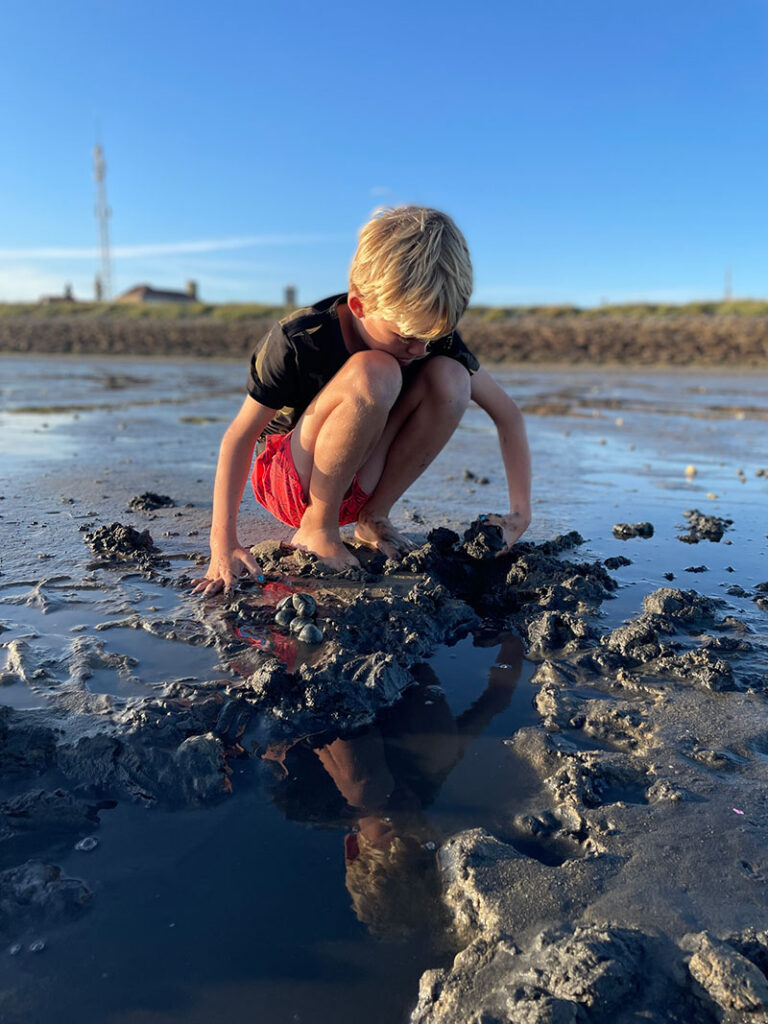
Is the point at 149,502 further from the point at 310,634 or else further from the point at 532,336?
the point at 532,336

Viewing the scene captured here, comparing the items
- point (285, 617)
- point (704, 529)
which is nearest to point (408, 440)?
point (285, 617)

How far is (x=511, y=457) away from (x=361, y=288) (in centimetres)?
103

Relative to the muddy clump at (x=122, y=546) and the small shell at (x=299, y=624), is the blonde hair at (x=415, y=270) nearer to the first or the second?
the small shell at (x=299, y=624)

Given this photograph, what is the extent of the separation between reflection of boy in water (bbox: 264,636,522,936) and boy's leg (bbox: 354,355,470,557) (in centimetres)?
112

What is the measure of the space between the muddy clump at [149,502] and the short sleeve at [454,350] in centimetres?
173

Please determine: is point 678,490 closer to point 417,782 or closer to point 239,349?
point 417,782

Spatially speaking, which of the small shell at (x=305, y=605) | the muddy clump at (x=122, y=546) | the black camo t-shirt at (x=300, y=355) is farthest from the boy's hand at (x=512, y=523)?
the muddy clump at (x=122, y=546)

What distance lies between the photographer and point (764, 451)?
616cm

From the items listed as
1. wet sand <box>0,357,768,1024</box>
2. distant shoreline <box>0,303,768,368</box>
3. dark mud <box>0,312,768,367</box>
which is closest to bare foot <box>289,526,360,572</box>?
wet sand <box>0,357,768,1024</box>

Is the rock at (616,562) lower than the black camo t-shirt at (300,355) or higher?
lower

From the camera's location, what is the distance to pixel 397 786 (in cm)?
161

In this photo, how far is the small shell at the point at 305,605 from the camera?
91.9 inches

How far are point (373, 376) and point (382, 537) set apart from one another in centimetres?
77

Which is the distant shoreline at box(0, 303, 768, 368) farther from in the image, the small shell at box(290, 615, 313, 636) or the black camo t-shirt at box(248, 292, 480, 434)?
the small shell at box(290, 615, 313, 636)
